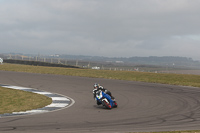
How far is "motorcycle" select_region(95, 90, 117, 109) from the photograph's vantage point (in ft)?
38.1

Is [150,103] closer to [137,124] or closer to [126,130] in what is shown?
[137,124]

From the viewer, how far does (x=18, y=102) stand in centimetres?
1261

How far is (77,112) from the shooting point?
1076 cm

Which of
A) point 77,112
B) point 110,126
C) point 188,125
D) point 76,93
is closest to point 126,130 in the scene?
point 110,126

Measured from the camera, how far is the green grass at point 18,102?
11200 millimetres

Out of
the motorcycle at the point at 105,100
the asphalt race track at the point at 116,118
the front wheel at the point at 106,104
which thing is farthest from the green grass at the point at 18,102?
the front wheel at the point at 106,104

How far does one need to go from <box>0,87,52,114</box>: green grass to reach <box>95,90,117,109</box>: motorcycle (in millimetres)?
2520

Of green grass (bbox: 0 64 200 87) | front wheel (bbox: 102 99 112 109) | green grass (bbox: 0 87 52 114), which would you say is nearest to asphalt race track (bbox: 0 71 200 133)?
front wheel (bbox: 102 99 112 109)

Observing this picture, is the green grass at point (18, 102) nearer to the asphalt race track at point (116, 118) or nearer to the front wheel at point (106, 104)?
the asphalt race track at point (116, 118)

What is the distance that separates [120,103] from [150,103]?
4.80 feet

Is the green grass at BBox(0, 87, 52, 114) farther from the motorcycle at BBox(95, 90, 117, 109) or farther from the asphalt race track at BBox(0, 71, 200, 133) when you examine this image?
the motorcycle at BBox(95, 90, 117, 109)

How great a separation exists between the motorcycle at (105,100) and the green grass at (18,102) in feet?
8.27

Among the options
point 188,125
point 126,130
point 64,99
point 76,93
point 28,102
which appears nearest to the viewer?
point 126,130

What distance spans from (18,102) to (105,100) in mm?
4092
